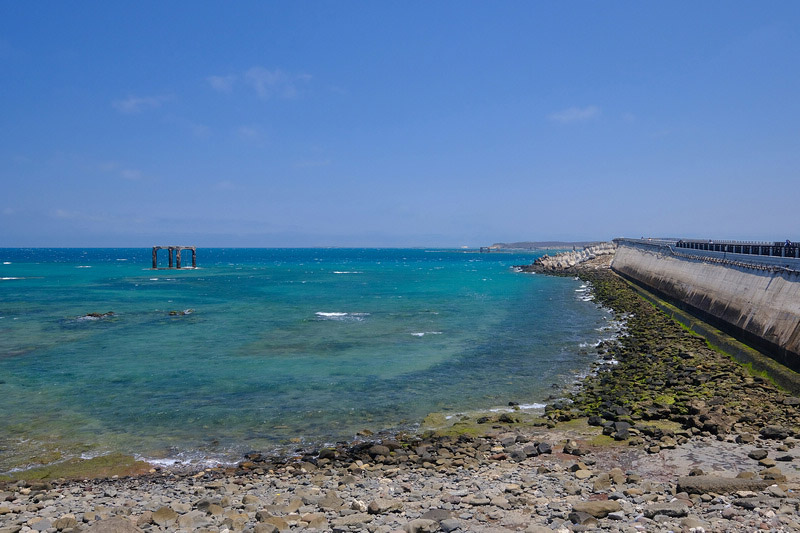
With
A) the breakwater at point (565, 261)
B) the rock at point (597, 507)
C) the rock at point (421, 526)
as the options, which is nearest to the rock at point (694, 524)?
the rock at point (597, 507)

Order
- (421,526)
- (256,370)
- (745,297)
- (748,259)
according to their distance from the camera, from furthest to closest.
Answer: (748,259)
(745,297)
(256,370)
(421,526)

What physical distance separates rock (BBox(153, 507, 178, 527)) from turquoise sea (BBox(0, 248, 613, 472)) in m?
3.63

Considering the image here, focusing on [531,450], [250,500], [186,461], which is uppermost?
[250,500]

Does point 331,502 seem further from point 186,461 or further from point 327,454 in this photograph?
point 186,461

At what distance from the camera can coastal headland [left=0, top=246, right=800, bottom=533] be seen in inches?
288

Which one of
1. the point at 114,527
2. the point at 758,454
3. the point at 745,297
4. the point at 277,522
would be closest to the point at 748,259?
the point at 745,297

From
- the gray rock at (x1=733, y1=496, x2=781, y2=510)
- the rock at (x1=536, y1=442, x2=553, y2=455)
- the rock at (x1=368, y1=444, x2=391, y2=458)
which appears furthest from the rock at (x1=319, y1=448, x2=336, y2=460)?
the gray rock at (x1=733, y1=496, x2=781, y2=510)

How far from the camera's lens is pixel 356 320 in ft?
106

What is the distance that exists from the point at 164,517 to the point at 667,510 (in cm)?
697

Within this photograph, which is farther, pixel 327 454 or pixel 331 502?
pixel 327 454

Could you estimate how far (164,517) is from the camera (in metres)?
7.66

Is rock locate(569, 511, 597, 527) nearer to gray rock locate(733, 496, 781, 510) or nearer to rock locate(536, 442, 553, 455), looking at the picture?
gray rock locate(733, 496, 781, 510)

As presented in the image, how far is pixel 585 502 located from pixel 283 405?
31.2ft

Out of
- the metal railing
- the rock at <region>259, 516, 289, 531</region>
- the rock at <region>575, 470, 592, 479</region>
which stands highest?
the metal railing
